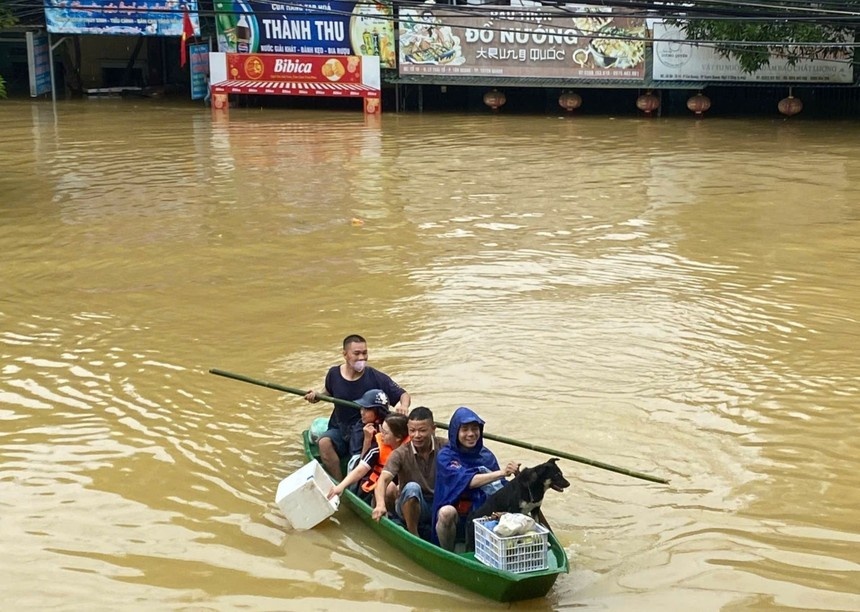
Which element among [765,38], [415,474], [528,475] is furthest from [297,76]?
[528,475]

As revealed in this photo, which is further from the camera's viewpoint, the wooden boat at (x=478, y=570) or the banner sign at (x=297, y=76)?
the banner sign at (x=297, y=76)

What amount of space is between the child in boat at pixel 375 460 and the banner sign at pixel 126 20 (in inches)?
1149

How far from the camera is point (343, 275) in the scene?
14898 mm

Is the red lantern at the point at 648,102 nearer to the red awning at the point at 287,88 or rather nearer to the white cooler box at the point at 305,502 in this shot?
the red awning at the point at 287,88

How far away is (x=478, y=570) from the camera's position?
6816mm

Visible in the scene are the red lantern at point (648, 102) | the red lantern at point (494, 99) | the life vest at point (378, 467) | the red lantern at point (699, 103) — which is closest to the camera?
the life vest at point (378, 467)

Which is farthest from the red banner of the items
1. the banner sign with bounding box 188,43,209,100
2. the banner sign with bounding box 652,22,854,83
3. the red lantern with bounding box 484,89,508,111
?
the banner sign with bounding box 652,22,854,83

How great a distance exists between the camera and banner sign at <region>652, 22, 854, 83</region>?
103ft

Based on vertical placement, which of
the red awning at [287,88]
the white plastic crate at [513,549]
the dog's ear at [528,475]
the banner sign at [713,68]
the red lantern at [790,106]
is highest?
the banner sign at [713,68]

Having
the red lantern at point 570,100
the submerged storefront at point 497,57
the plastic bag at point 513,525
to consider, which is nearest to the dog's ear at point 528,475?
the plastic bag at point 513,525

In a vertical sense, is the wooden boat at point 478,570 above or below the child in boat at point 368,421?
below

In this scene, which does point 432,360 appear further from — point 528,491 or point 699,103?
point 699,103

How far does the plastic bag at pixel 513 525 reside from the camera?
6645 mm

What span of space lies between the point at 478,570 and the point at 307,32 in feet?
97.5
